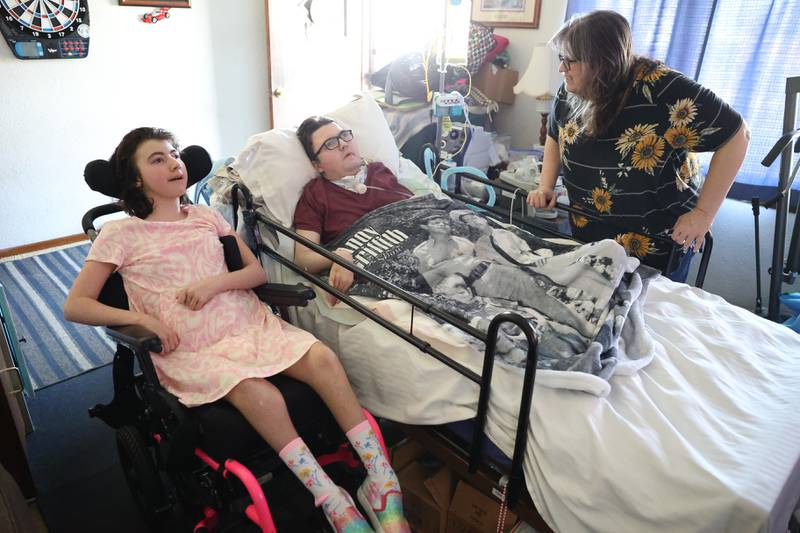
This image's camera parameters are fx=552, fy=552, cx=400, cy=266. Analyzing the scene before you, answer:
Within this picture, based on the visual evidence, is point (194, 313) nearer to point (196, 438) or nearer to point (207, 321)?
point (207, 321)

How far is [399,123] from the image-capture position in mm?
3244

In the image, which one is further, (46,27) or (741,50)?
(46,27)

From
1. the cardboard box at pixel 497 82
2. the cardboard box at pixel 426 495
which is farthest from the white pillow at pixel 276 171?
the cardboard box at pixel 497 82

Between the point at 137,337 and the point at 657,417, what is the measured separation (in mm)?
1147

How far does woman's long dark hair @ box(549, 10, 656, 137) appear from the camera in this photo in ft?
5.24

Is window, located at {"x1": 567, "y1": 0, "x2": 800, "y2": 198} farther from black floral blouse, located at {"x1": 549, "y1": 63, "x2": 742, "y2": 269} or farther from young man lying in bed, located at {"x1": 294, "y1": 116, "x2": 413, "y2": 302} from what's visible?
young man lying in bed, located at {"x1": 294, "y1": 116, "x2": 413, "y2": 302}

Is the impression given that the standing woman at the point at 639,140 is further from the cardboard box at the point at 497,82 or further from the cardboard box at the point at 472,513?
the cardboard box at the point at 497,82

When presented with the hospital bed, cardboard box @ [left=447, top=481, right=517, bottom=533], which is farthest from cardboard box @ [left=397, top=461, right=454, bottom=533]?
the hospital bed

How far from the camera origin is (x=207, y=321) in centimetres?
150

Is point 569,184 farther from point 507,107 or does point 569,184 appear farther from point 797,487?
point 507,107

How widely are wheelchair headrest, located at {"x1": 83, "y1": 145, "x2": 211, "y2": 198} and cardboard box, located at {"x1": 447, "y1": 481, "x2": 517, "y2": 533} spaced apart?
117 cm

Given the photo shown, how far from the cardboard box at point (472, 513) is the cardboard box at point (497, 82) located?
251 cm

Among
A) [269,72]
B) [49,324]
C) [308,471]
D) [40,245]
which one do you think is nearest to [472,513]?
[308,471]

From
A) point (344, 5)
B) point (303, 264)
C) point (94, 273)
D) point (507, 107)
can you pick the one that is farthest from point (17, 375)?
point (344, 5)
